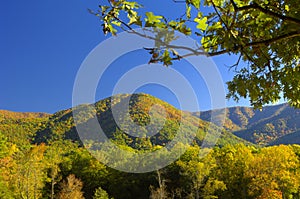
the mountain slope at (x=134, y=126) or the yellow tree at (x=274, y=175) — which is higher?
the mountain slope at (x=134, y=126)

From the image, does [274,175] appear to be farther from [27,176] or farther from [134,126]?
[134,126]

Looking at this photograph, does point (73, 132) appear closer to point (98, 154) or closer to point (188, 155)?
point (98, 154)

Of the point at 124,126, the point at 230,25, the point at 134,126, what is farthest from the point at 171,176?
the point at 124,126

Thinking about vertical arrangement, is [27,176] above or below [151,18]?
above

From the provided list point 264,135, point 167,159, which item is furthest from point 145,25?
point 264,135

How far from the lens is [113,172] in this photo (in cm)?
3581

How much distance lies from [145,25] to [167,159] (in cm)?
3194

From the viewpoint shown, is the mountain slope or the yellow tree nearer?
the yellow tree

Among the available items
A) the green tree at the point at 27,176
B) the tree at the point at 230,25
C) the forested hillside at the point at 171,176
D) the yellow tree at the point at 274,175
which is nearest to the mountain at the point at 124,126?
the forested hillside at the point at 171,176

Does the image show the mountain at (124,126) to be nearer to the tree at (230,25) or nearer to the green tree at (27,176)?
the green tree at (27,176)

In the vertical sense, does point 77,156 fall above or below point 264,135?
below

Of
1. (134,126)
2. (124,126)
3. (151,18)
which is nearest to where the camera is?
(151,18)

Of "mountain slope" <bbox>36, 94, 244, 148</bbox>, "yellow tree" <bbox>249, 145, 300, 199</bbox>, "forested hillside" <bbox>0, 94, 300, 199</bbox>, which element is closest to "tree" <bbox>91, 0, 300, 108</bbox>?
"forested hillside" <bbox>0, 94, 300, 199</bbox>

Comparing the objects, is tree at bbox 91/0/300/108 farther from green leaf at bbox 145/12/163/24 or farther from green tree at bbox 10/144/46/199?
green tree at bbox 10/144/46/199
